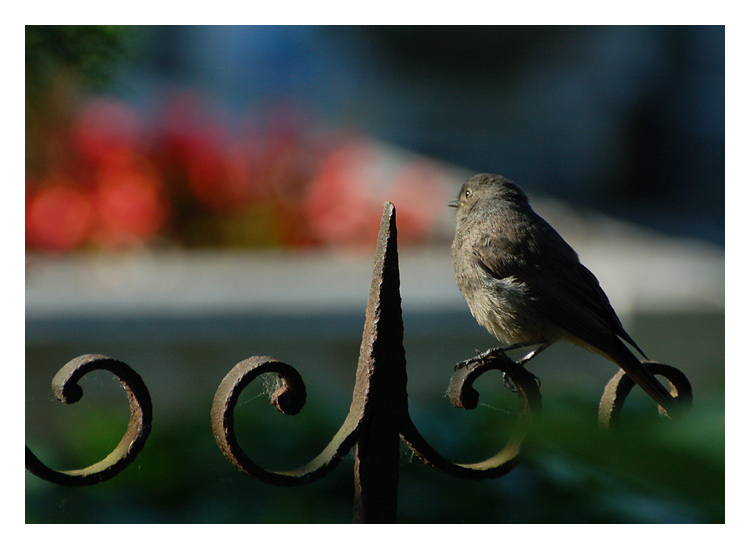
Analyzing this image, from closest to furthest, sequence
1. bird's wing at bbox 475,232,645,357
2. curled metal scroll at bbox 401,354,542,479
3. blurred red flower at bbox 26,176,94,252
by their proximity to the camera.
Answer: curled metal scroll at bbox 401,354,542,479 → bird's wing at bbox 475,232,645,357 → blurred red flower at bbox 26,176,94,252

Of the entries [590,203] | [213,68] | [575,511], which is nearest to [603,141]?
[590,203]

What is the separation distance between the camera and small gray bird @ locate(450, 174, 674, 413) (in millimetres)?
2252

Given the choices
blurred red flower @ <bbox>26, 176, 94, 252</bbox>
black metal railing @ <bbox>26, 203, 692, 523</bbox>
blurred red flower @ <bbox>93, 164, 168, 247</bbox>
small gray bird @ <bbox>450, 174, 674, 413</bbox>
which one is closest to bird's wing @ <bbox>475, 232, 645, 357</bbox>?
small gray bird @ <bbox>450, 174, 674, 413</bbox>

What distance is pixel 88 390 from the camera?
345 cm

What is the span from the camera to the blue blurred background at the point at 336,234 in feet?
6.97

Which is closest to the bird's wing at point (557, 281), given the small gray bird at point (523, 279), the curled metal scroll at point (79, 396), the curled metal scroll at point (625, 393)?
the small gray bird at point (523, 279)

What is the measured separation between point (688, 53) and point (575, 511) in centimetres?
958

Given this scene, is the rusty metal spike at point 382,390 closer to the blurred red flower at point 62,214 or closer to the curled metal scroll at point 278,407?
the curled metal scroll at point 278,407

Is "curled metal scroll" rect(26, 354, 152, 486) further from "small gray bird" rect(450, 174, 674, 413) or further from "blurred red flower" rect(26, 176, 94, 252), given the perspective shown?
"blurred red flower" rect(26, 176, 94, 252)

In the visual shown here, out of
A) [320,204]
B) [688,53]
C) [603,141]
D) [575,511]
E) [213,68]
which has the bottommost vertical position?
[575,511]

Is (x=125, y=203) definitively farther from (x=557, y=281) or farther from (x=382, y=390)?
(x=382, y=390)

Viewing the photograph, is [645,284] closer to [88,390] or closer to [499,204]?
[499,204]

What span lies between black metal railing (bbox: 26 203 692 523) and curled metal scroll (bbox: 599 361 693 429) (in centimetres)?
23

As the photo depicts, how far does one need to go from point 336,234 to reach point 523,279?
98.6 inches
